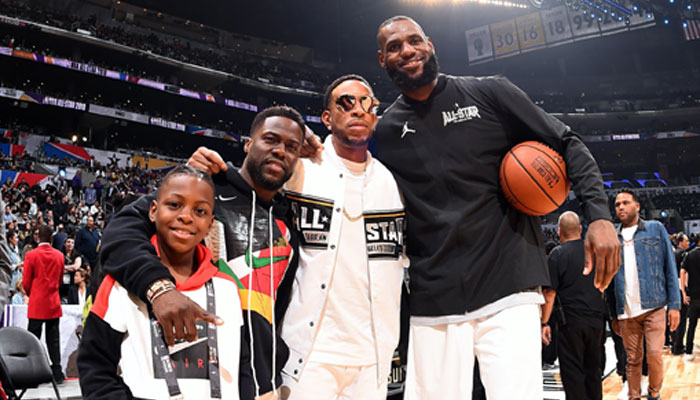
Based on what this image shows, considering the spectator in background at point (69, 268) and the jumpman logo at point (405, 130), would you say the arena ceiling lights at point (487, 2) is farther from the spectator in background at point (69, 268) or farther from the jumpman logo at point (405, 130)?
the jumpman logo at point (405, 130)

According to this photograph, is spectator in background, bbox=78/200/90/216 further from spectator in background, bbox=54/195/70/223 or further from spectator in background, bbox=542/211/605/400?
spectator in background, bbox=542/211/605/400

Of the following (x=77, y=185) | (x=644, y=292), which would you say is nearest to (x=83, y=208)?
(x=77, y=185)

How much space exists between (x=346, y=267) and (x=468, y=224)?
0.57 metres

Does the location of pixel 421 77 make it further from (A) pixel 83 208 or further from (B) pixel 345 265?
(A) pixel 83 208

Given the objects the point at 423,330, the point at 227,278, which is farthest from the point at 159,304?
the point at 423,330

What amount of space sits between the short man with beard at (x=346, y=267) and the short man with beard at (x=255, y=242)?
91 mm

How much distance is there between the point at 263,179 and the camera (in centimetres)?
225

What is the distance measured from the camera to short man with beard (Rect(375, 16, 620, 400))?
6.95 ft

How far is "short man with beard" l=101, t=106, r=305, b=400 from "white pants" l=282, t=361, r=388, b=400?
0.38 ft

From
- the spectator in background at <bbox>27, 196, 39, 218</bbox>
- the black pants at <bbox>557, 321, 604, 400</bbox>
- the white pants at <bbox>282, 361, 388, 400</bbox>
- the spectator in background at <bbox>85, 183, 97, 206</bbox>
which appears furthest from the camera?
the spectator in background at <bbox>85, 183, 97, 206</bbox>

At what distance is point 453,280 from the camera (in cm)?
222

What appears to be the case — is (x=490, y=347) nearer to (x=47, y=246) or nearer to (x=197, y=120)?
(x=47, y=246)

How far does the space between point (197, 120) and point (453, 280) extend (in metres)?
29.8

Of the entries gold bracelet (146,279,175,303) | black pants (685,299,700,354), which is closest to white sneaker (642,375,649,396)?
black pants (685,299,700,354)
